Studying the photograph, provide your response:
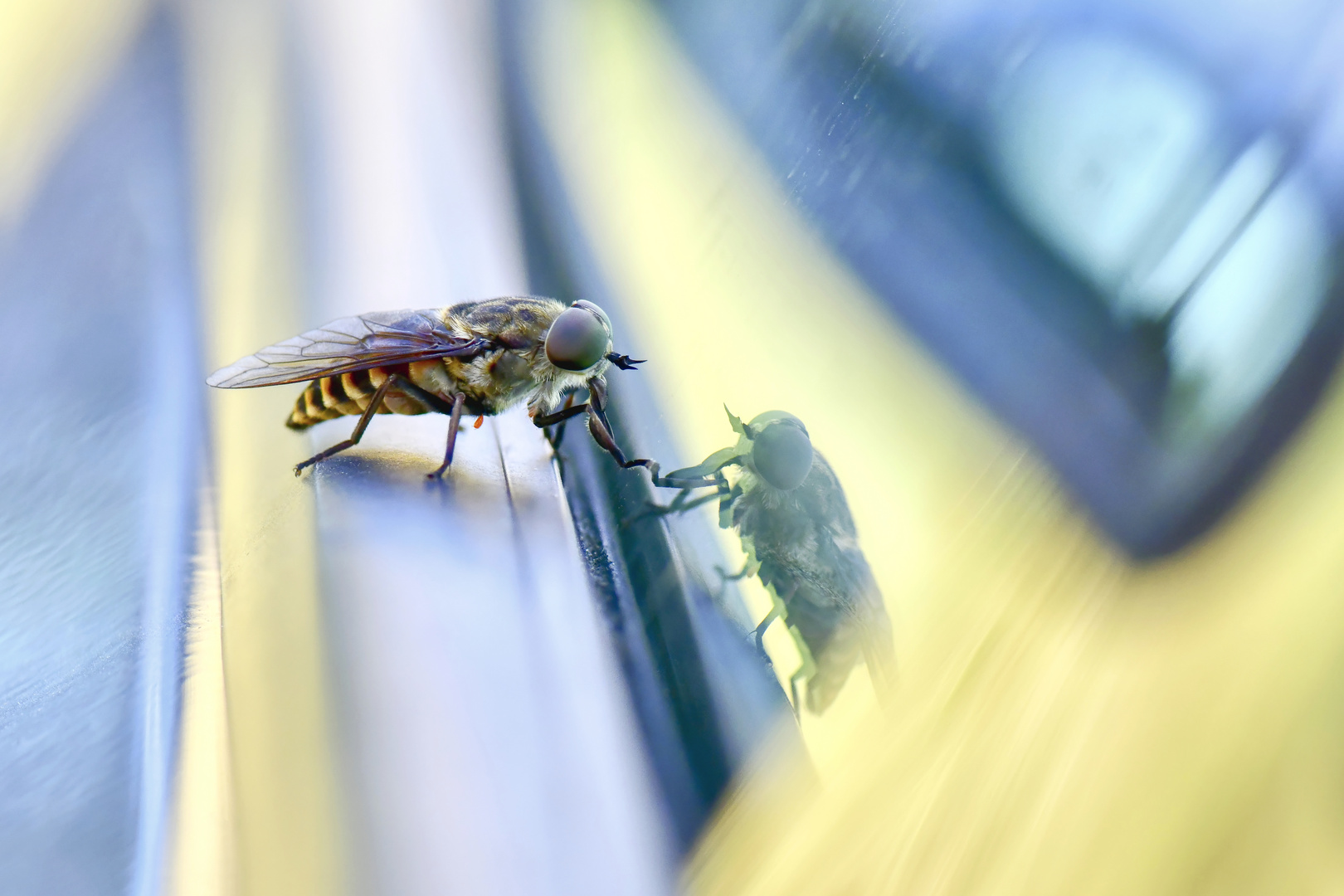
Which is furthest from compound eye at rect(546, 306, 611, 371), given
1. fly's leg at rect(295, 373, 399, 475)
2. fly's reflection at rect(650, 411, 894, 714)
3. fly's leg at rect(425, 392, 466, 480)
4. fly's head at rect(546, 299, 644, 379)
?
fly's reflection at rect(650, 411, 894, 714)

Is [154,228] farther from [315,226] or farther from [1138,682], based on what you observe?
[1138,682]

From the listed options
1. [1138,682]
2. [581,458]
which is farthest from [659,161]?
[1138,682]

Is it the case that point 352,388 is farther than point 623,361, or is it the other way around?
point 352,388

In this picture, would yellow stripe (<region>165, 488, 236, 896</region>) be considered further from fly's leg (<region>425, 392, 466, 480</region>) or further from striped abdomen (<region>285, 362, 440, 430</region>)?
striped abdomen (<region>285, 362, 440, 430</region>)

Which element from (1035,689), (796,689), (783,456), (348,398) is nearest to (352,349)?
(348,398)

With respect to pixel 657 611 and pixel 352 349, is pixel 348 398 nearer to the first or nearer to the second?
pixel 352 349

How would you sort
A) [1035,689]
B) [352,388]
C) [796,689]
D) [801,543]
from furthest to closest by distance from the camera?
[352,388]
[801,543]
[796,689]
[1035,689]
